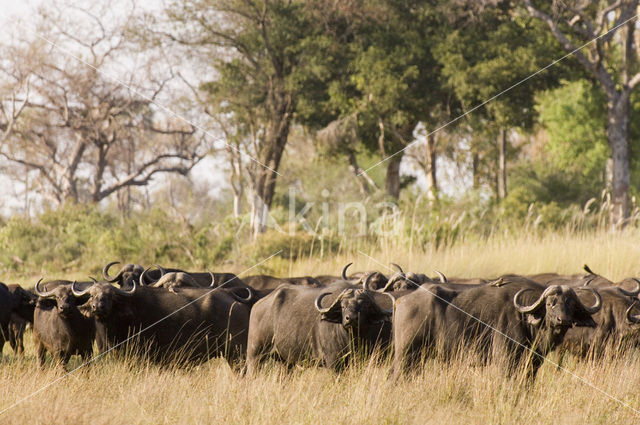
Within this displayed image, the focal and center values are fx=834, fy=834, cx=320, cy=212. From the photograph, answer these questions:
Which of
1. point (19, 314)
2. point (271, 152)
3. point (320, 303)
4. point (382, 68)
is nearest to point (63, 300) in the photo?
point (19, 314)

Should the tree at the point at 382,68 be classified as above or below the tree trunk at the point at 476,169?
above

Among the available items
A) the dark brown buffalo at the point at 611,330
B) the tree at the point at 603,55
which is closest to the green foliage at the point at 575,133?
the tree at the point at 603,55

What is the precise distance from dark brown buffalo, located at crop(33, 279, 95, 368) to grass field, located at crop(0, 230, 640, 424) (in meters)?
0.42

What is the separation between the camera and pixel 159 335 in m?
8.49

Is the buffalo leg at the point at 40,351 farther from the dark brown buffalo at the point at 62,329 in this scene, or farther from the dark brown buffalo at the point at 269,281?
the dark brown buffalo at the point at 269,281

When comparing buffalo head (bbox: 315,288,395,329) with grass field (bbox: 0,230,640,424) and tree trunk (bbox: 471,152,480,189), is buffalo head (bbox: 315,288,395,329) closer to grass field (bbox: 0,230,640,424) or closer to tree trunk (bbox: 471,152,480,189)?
grass field (bbox: 0,230,640,424)

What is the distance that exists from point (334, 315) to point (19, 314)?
498cm

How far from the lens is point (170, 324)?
8.47 meters

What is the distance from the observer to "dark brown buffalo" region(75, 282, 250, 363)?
8.28m

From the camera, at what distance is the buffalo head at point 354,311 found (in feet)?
23.8

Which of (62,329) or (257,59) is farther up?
(257,59)

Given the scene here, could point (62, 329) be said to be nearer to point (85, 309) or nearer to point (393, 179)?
point (85, 309)

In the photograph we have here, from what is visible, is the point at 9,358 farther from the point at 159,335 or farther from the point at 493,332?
the point at 493,332

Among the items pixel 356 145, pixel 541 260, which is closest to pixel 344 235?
pixel 541 260
